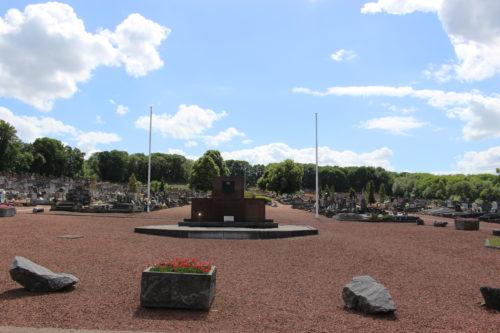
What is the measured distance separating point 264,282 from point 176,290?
254 centimetres

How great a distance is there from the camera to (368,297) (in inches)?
287

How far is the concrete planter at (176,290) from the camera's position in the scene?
7.23m

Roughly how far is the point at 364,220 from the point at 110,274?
23.7 m

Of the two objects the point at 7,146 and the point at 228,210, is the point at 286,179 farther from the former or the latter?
the point at 228,210

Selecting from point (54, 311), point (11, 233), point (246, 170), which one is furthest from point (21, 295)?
point (246, 170)

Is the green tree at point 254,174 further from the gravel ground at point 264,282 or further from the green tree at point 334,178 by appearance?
the gravel ground at point 264,282

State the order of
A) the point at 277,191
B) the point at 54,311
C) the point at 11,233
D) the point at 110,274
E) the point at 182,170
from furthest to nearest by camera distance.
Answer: the point at 182,170, the point at 277,191, the point at 11,233, the point at 110,274, the point at 54,311

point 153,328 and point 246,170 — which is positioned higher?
point 246,170

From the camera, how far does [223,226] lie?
20625 mm

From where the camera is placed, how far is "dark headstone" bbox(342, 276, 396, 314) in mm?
7109

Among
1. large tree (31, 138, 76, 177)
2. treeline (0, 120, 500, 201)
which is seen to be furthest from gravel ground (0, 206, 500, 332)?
large tree (31, 138, 76, 177)

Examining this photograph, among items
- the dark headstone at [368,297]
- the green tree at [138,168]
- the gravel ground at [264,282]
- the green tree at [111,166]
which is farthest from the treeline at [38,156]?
the dark headstone at [368,297]

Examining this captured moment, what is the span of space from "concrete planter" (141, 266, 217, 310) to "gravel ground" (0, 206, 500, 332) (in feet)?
0.53

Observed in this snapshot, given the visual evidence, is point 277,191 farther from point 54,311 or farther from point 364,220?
point 54,311
